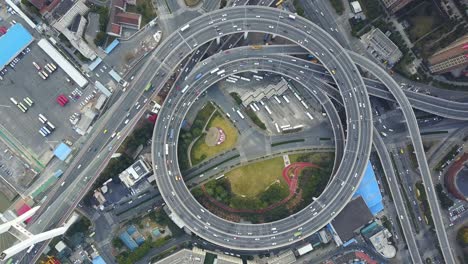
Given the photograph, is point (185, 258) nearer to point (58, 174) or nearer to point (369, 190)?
point (58, 174)

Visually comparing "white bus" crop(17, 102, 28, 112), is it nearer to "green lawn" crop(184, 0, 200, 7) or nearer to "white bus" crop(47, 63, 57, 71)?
"white bus" crop(47, 63, 57, 71)

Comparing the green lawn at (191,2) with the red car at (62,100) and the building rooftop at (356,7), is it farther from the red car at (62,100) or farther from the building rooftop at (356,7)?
the building rooftop at (356,7)

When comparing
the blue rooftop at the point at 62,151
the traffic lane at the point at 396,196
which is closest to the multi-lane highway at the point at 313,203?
the traffic lane at the point at 396,196

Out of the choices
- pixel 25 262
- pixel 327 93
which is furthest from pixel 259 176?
pixel 25 262

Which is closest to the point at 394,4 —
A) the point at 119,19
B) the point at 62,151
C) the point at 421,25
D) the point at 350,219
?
the point at 421,25

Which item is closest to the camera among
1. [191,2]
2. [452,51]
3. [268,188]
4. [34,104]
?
[452,51]

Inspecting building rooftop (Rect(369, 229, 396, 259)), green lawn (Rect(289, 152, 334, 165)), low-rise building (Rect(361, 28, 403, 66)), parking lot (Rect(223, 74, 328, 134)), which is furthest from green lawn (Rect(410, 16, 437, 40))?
building rooftop (Rect(369, 229, 396, 259))

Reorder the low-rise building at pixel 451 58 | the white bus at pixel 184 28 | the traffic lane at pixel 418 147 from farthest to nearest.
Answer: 1. the white bus at pixel 184 28
2. the traffic lane at pixel 418 147
3. the low-rise building at pixel 451 58
